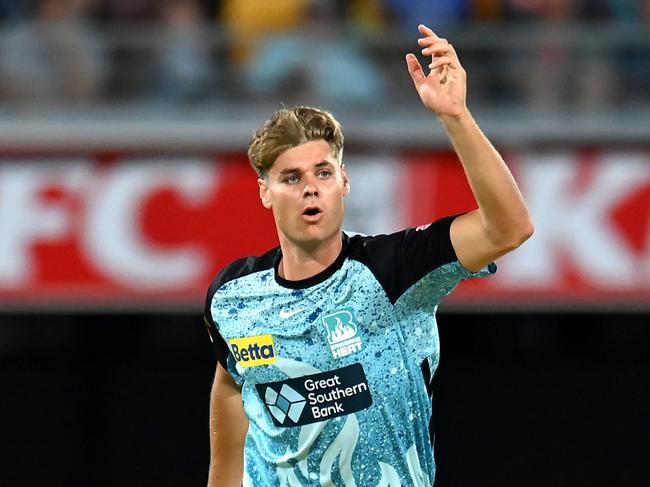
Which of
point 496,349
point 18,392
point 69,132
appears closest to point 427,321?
point 69,132

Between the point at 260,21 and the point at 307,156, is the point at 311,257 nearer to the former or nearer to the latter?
the point at 307,156

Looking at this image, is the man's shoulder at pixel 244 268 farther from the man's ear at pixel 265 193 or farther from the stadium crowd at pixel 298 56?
the stadium crowd at pixel 298 56

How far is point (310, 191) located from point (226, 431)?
2.96ft

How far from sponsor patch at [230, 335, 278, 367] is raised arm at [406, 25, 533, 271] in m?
0.68

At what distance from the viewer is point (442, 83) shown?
3176mm

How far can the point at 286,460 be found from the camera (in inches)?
142

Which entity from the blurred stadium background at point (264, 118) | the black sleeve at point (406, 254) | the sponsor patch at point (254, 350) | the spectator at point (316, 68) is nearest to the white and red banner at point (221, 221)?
the blurred stadium background at point (264, 118)

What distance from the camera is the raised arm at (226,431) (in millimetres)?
3955

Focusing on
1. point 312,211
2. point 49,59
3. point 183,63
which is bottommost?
point 312,211

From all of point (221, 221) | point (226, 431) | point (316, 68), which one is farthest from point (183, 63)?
point (226, 431)

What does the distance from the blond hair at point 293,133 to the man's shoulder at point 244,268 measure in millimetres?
302

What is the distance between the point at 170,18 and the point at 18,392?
2705mm

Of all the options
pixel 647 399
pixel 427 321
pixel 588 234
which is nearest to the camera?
pixel 427 321

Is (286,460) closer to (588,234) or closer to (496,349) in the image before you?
(588,234)
